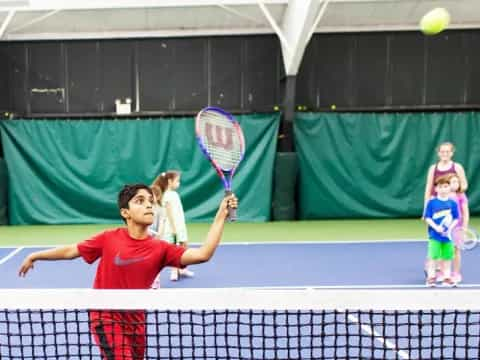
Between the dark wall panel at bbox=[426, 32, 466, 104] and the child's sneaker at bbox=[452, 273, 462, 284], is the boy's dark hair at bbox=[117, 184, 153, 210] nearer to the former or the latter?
the child's sneaker at bbox=[452, 273, 462, 284]

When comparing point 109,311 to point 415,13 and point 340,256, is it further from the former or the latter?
point 415,13

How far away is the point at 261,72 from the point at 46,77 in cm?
440

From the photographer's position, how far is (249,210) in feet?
30.8

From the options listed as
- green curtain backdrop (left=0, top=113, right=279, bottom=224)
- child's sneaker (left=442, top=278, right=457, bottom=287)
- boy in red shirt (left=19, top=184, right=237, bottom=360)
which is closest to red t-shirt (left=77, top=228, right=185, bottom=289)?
boy in red shirt (left=19, top=184, right=237, bottom=360)

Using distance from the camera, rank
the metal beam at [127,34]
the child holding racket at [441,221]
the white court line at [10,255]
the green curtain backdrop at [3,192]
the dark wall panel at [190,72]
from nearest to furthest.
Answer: the child holding racket at [441,221] < the white court line at [10,255] < the green curtain backdrop at [3,192] < the metal beam at [127,34] < the dark wall panel at [190,72]

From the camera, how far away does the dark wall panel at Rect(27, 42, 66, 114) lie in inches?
389

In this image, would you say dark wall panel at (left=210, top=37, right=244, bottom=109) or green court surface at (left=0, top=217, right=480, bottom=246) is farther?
dark wall panel at (left=210, top=37, right=244, bottom=109)

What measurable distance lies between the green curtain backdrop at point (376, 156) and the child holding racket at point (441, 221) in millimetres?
5190

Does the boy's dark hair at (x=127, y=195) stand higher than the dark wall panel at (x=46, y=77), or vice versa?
the dark wall panel at (x=46, y=77)

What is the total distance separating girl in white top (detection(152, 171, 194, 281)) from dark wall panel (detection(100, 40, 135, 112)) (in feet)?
18.7

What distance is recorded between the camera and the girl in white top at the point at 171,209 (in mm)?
4621

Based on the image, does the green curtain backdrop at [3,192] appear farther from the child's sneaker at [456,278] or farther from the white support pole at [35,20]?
the child's sneaker at [456,278]

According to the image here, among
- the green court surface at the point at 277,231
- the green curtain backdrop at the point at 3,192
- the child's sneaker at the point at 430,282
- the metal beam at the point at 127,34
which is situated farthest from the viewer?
the metal beam at the point at 127,34

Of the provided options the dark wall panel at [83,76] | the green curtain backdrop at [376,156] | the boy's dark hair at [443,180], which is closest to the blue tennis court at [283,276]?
the boy's dark hair at [443,180]
